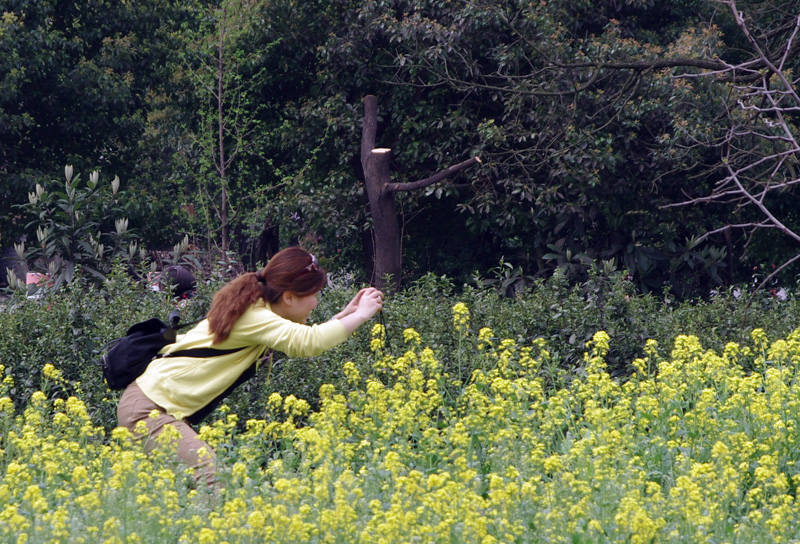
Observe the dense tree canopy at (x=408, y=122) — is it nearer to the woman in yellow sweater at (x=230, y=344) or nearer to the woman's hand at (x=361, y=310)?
the woman's hand at (x=361, y=310)

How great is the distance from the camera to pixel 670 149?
1238cm

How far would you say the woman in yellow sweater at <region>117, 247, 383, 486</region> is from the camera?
14.7 feet

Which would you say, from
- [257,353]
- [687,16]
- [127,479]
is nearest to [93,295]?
[257,353]

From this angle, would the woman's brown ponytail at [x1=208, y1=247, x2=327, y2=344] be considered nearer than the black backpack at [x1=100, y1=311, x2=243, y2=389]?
Yes

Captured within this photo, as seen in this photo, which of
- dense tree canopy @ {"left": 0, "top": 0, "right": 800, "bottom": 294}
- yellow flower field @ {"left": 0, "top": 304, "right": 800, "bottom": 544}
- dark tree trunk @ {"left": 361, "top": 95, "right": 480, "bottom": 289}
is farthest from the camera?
dense tree canopy @ {"left": 0, "top": 0, "right": 800, "bottom": 294}

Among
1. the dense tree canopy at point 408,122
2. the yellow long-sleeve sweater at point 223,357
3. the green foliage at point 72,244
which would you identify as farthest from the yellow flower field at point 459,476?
the dense tree canopy at point 408,122

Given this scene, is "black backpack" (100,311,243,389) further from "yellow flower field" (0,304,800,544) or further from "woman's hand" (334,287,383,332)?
"woman's hand" (334,287,383,332)

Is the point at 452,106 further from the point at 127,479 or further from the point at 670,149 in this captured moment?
the point at 127,479

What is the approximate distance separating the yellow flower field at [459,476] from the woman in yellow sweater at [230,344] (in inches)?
6.2

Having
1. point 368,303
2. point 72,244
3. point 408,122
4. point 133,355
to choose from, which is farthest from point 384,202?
point 133,355

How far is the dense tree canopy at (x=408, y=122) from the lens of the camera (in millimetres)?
13078

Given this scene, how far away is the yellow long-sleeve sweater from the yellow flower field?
19 centimetres

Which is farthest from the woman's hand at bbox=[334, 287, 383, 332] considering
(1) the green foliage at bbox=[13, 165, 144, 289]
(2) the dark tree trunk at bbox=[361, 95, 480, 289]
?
(2) the dark tree trunk at bbox=[361, 95, 480, 289]

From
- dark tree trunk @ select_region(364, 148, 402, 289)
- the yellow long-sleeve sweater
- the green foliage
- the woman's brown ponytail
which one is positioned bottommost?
dark tree trunk @ select_region(364, 148, 402, 289)
